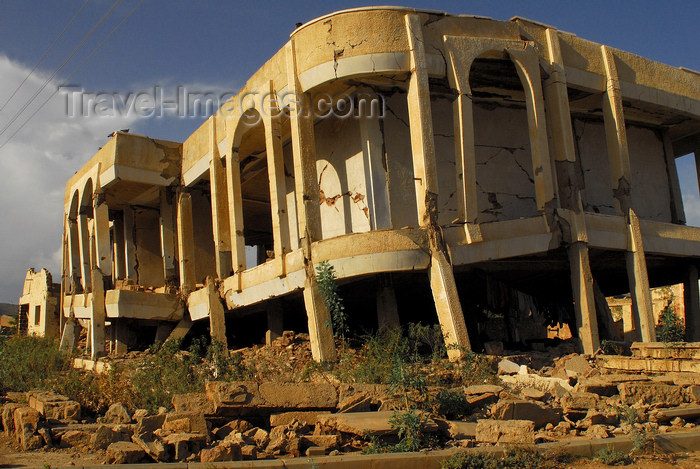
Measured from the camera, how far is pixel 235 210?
49.1 feet

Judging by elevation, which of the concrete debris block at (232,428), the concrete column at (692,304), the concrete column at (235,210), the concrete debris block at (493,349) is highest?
the concrete column at (235,210)

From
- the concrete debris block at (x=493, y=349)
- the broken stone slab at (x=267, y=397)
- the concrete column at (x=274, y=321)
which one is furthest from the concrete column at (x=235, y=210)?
the broken stone slab at (x=267, y=397)

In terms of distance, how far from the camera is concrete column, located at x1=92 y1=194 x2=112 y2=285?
60.4 feet

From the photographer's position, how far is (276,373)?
35.9ft

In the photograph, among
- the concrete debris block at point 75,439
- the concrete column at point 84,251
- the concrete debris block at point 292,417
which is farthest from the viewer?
the concrete column at point 84,251

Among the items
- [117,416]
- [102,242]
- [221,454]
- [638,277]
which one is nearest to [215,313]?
[102,242]

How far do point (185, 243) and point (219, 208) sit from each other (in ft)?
8.66

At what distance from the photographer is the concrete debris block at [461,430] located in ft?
21.6

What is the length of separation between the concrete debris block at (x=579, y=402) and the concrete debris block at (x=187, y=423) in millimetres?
3782

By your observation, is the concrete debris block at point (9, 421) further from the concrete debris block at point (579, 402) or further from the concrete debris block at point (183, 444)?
the concrete debris block at point (579, 402)

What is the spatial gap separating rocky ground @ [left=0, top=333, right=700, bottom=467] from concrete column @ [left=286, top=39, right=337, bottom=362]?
3.82 meters

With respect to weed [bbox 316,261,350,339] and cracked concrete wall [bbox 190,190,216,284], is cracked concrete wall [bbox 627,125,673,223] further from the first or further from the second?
cracked concrete wall [bbox 190,190,216,284]

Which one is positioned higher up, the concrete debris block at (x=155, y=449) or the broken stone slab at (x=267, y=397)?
the broken stone slab at (x=267, y=397)

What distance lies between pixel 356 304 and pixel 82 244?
9.06 m
